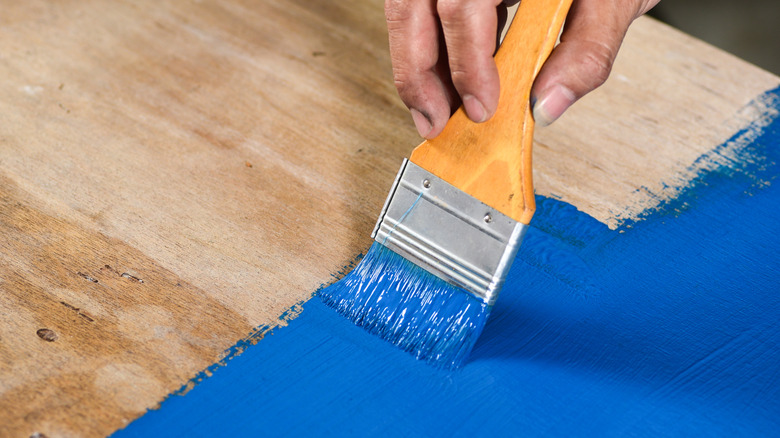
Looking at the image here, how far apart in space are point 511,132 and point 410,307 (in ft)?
1.29

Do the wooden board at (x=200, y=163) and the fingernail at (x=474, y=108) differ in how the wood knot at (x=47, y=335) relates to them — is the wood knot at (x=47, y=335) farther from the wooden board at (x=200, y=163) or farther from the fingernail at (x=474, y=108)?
the fingernail at (x=474, y=108)

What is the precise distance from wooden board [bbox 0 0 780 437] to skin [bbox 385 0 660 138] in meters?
0.35

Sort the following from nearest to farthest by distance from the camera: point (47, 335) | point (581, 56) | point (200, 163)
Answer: point (47, 335) < point (581, 56) < point (200, 163)

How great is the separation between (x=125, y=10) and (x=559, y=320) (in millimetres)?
1717

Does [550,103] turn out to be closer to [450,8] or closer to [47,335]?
[450,8]

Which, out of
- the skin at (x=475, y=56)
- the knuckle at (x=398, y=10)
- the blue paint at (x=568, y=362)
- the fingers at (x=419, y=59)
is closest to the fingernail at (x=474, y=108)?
the skin at (x=475, y=56)

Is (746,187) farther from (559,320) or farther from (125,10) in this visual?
(125,10)

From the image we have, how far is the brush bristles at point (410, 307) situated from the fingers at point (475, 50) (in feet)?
1.11

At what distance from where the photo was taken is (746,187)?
194cm

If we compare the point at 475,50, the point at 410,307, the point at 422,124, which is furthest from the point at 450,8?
the point at 410,307

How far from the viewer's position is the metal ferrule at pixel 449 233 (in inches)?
51.9

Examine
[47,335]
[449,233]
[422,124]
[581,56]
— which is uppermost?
[581,56]

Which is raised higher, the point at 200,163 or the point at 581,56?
the point at 581,56

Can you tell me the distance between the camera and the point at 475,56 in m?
1.32
